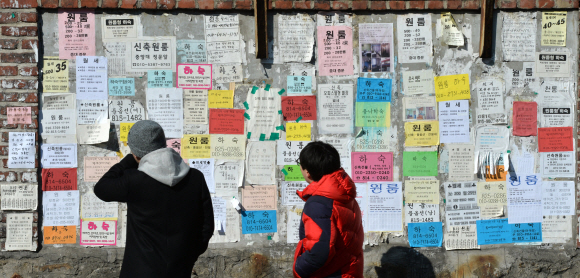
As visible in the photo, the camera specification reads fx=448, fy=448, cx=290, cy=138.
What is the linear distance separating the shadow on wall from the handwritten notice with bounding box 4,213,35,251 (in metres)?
3.08

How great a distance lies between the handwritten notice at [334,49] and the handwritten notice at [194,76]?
3.28 feet

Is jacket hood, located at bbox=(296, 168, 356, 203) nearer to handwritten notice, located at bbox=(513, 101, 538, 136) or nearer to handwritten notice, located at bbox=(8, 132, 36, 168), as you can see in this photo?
handwritten notice, located at bbox=(513, 101, 538, 136)

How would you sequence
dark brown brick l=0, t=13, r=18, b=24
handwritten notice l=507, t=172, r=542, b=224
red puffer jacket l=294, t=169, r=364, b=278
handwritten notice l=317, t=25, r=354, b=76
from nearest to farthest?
red puffer jacket l=294, t=169, r=364, b=278, dark brown brick l=0, t=13, r=18, b=24, handwritten notice l=317, t=25, r=354, b=76, handwritten notice l=507, t=172, r=542, b=224

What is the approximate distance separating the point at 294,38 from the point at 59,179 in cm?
240

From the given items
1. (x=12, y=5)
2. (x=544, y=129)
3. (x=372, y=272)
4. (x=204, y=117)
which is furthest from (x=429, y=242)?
(x=12, y=5)

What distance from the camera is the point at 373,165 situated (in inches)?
159

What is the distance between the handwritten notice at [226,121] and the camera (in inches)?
156

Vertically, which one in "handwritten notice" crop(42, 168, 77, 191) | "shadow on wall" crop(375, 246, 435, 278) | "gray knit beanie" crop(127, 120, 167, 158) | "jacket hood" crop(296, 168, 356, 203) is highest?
"gray knit beanie" crop(127, 120, 167, 158)

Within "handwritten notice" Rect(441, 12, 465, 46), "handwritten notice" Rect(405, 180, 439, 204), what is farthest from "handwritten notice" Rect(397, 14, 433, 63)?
"handwritten notice" Rect(405, 180, 439, 204)

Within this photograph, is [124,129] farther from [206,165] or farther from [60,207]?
[60,207]

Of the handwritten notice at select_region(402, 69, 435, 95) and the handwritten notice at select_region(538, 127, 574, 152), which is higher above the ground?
the handwritten notice at select_region(402, 69, 435, 95)

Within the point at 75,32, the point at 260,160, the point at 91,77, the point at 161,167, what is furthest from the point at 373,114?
the point at 75,32

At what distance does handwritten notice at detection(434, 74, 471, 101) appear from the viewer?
4.02 m

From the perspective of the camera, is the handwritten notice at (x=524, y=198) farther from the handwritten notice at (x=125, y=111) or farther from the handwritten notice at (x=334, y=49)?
the handwritten notice at (x=125, y=111)
